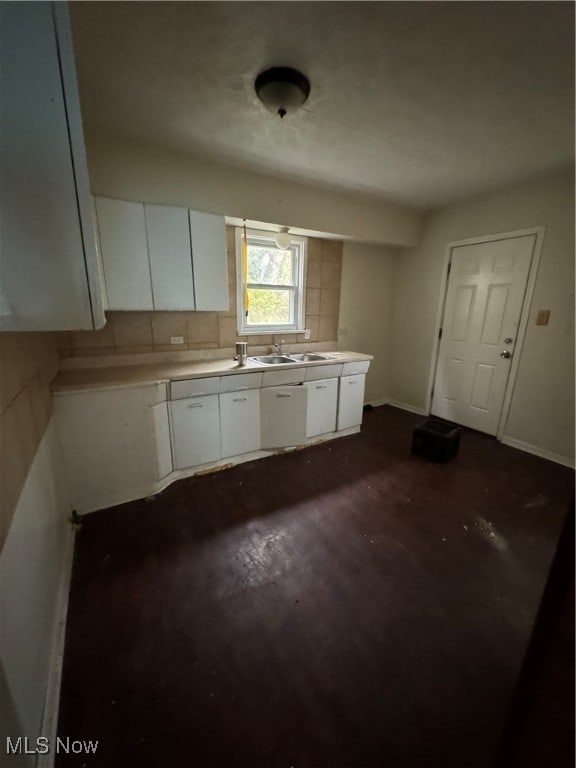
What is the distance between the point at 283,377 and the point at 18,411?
1885 millimetres

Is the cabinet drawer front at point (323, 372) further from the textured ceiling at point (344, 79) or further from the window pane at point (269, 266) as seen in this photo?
the textured ceiling at point (344, 79)

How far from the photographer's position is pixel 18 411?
1.19 metres

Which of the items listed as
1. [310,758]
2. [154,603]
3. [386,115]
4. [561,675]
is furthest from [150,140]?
[310,758]

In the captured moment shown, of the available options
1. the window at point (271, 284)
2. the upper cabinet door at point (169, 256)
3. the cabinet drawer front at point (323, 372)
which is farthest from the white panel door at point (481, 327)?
the upper cabinet door at point (169, 256)

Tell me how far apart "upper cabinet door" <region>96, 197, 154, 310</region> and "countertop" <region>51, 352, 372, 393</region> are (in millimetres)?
494

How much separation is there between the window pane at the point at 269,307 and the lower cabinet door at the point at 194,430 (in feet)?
3.74

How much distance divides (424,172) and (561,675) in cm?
312

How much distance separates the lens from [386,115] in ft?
5.80

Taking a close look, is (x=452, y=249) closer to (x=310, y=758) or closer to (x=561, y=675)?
(x=561, y=675)

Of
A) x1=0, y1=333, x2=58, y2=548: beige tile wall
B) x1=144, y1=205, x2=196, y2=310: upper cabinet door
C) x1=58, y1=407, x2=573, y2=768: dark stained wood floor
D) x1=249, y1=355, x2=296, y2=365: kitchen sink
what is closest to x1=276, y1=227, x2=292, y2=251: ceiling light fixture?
x1=144, y1=205, x2=196, y2=310: upper cabinet door

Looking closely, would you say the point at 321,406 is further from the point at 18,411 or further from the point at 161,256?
the point at 18,411

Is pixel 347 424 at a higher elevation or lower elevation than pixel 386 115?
lower

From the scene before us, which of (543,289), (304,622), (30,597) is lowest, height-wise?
(304,622)

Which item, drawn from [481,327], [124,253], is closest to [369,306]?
[481,327]
